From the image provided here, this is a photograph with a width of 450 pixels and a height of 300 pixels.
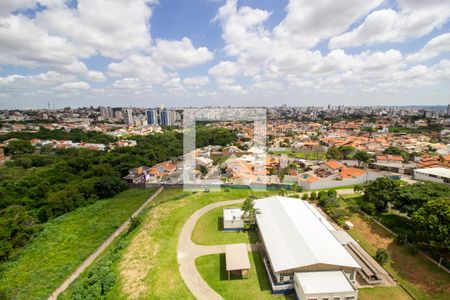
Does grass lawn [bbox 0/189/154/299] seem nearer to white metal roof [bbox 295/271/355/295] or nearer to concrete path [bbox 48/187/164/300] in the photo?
concrete path [bbox 48/187/164/300]

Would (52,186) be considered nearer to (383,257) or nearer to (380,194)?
(383,257)

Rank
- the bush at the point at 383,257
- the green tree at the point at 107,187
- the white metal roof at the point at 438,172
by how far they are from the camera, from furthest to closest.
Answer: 1. the green tree at the point at 107,187
2. the white metal roof at the point at 438,172
3. the bush at the point at 383,257

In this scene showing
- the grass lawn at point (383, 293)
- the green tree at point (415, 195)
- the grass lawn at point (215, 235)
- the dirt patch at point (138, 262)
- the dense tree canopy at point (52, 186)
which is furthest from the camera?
the dense tree canopy at point (52, 186)

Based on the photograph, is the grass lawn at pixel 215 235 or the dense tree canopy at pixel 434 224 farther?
the grass lawn at pixel 215 235

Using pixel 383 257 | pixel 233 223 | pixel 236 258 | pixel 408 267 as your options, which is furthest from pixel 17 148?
pixel 408 267

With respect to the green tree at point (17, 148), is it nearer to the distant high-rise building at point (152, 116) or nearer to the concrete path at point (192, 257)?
the concrete path at point (192, 257)

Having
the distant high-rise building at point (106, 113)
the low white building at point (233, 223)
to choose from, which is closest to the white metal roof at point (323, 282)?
the low white building at point (233, 223)
